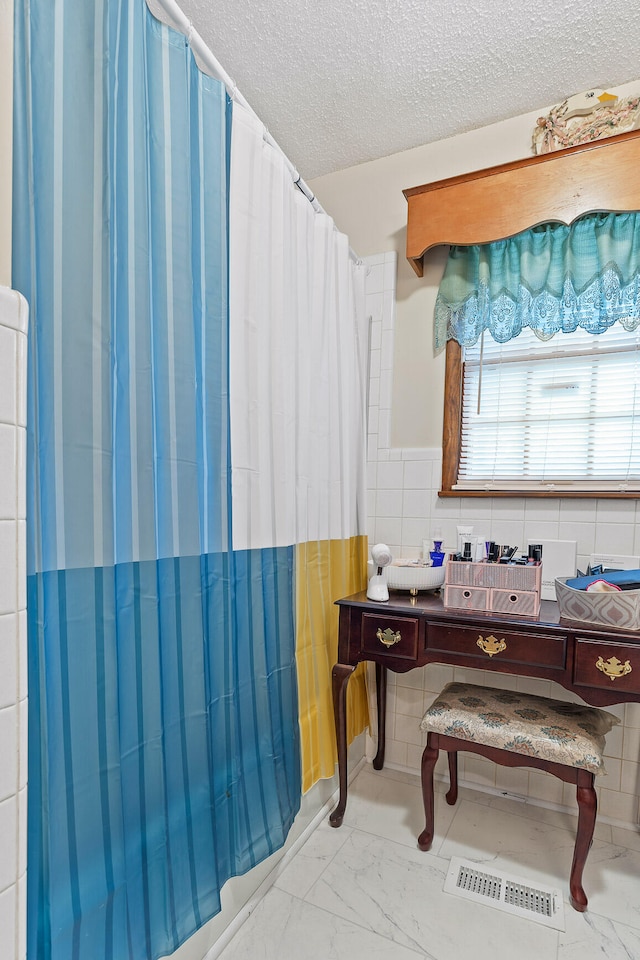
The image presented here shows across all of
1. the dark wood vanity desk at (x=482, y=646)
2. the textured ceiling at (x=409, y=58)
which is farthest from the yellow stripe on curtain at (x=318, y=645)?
the textured ceiling at (x=409, y=58)

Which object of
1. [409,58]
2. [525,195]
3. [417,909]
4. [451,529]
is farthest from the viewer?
[451,529]

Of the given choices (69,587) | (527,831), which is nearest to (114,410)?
(69,587)

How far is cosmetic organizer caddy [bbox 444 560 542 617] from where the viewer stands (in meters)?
1.60

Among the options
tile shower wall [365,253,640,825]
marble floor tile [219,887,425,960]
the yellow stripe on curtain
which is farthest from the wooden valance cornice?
marble floor tile [219,887,425,960]

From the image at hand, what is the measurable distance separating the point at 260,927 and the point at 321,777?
48 centimetres

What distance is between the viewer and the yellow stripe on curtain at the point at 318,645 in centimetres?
171

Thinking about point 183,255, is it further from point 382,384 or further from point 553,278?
point 553,278

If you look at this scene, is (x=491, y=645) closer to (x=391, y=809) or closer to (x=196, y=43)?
(x=391, y=809)

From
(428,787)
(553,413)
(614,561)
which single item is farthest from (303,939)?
(553,413)

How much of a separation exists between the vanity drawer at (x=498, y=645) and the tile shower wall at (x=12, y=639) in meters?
1.27

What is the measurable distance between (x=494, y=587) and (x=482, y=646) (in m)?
0.19

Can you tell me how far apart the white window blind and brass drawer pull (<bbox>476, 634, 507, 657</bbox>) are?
684 millimetres

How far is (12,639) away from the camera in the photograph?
59cm

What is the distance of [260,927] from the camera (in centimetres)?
135
